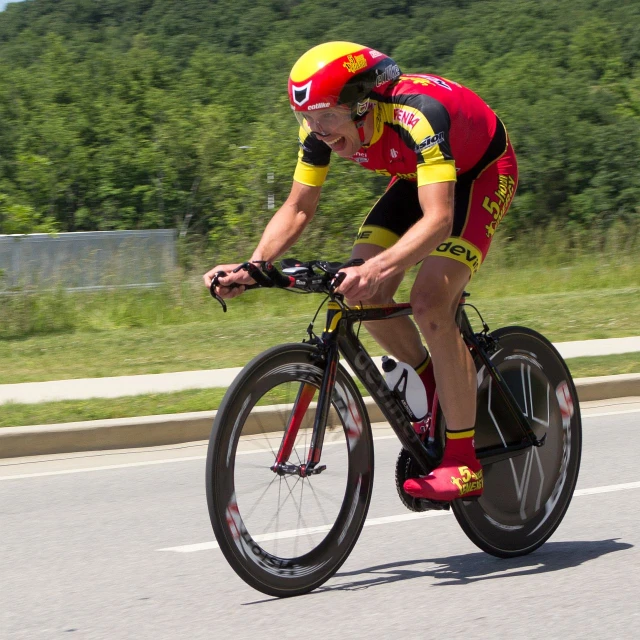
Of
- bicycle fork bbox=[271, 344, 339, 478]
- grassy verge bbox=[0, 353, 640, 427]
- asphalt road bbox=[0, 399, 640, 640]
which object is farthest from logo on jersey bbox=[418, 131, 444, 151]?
grassy verge bbox=[0, 353, 640, 427]

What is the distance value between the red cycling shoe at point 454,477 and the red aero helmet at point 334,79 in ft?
4.23

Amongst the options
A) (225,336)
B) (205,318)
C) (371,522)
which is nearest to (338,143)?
(371,522)

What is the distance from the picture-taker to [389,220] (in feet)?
15.0

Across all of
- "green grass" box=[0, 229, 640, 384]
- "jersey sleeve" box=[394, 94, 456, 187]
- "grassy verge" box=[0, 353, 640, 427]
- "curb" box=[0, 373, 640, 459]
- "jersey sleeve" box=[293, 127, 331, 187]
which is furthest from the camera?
"green grass" box=[0, 229, 640, 384]

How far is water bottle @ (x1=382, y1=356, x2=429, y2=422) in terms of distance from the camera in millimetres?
4367

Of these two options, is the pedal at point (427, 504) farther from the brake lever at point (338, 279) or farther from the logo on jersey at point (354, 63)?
the logo on jersey at point (354, 63)

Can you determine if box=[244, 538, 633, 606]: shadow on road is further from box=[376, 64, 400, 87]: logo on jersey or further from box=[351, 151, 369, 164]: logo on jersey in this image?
box=[376, 64, 400, 87]: logo on jersey

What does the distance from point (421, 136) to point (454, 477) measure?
1.28m

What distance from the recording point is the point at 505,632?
147 inches

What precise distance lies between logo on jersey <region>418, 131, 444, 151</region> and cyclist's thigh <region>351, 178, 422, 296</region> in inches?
24.0

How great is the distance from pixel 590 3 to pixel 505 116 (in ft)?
166

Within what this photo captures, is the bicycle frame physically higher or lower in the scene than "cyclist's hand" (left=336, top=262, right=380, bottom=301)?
lower

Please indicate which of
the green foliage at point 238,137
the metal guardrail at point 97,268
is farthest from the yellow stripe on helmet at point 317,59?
the green foliage at point 238,137

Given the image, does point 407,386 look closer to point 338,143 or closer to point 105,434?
point 338,143
